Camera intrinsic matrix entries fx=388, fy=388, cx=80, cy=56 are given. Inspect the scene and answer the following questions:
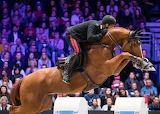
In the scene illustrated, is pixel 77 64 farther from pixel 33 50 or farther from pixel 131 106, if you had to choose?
pixel 33 50

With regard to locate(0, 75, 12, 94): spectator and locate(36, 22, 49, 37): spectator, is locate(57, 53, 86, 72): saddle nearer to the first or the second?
locate(0, 75, 12, 94): spectator

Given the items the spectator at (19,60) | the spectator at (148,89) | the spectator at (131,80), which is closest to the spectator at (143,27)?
the spectator at (131,80)

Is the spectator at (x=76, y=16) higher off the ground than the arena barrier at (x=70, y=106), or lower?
higher

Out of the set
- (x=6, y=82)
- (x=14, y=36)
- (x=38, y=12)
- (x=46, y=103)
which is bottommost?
(x=6, y=82)

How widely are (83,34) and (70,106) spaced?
1623 millimetres

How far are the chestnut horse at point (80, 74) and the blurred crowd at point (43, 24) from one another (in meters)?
4.15

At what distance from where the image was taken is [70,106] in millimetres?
8492

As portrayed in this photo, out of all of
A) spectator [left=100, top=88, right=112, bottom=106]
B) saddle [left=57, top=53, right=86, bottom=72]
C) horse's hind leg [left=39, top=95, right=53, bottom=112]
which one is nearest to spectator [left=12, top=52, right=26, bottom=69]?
spectator [left=100, top=88, right=112, bottom=106]

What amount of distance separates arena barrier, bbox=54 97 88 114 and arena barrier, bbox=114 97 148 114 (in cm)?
77

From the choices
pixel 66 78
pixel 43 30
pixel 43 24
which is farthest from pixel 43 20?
pixel 66 78

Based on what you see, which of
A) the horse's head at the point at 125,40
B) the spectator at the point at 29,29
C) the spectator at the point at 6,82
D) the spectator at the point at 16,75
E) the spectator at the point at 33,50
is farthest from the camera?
the spectator at the point at 29,29

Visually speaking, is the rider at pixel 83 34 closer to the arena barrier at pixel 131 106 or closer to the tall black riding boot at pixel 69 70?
the tall black riding boot at pixel 69 70

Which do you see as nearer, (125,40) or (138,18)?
(125,40)

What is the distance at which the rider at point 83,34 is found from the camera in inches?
306
